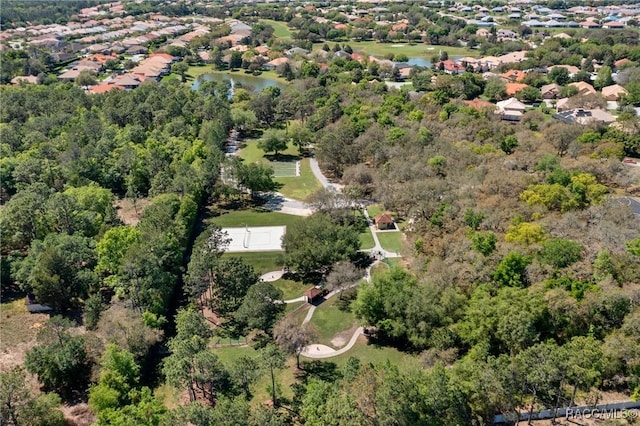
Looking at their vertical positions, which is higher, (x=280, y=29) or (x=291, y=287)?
(x=280, y=29)

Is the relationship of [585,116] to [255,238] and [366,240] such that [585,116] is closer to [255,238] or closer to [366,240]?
[366,240]

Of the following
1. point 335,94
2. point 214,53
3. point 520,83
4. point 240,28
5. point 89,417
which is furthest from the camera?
point 240,28

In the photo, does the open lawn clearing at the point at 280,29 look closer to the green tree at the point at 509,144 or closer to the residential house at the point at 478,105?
the residential house at the point at 478,105

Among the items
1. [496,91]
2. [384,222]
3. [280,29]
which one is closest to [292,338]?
[384,222]

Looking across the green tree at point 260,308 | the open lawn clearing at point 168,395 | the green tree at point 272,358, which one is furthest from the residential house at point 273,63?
the green tree at point 272,358

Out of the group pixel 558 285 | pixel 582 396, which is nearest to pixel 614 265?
pixel 558 285

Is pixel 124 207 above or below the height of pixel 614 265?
below

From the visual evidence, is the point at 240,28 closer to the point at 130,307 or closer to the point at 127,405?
the point at 130,307
